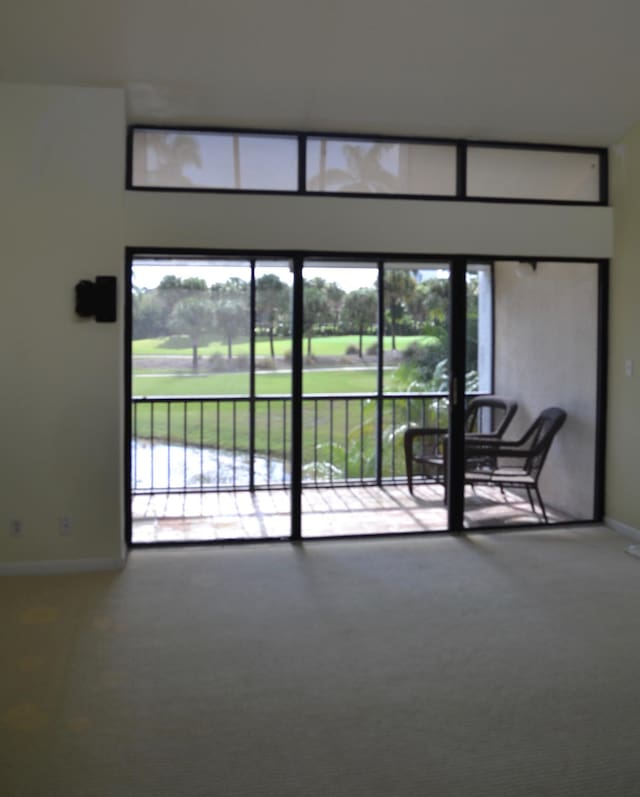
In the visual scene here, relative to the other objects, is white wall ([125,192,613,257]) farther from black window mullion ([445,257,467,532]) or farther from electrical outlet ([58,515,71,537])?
electrical outlet ([58,515,71,537])

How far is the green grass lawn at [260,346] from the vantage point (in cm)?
509

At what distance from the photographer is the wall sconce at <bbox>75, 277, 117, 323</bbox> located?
4.38 m

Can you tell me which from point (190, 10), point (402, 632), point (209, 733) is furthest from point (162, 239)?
point (209, 733)

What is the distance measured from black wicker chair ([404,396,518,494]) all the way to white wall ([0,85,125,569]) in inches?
91.5

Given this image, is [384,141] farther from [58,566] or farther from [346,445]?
[58,566]

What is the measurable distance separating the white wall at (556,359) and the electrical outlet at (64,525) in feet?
10.7

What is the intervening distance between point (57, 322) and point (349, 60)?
223cm

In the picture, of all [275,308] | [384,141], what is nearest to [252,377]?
[275,308]

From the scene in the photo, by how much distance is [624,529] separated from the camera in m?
5.18

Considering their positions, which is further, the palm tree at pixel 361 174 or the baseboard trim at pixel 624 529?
the baseboard trim at pixel 624 529

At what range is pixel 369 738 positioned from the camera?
260 centimetres

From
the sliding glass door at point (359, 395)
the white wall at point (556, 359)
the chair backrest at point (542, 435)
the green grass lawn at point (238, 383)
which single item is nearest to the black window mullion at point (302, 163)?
the sliding glass door at point (359, 395)

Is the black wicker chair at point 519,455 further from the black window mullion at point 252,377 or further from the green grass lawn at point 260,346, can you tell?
the black window mullion at point 252,377

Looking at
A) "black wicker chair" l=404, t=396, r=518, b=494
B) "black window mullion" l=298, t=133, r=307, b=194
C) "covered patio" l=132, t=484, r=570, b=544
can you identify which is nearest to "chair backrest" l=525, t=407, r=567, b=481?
"black wicker chair" l=404, t=396, r=518, b=494
